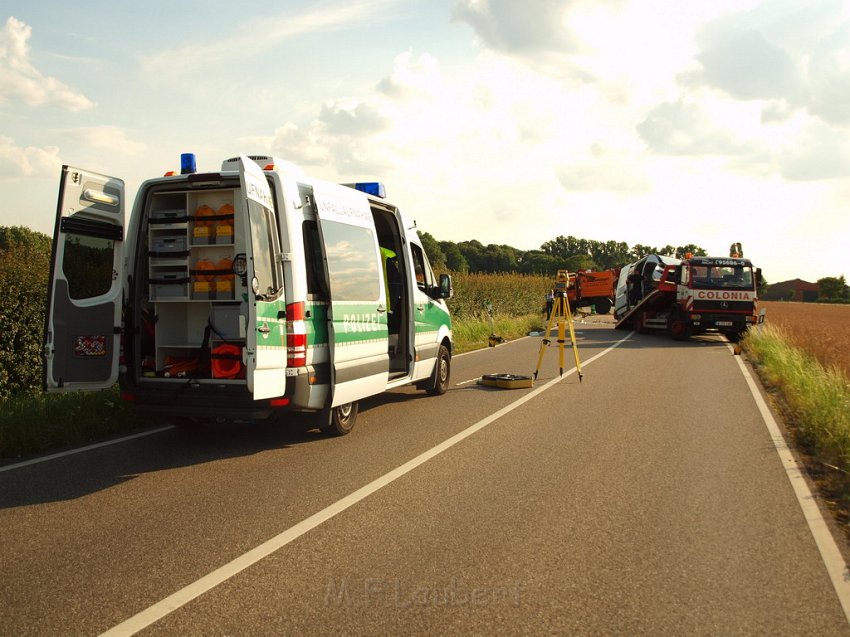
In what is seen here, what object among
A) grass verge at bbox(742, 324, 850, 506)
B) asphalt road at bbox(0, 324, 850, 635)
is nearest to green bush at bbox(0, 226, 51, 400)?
asphalt road at bbox(0, 324, 850, 635)

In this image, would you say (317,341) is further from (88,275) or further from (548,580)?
(548,580)

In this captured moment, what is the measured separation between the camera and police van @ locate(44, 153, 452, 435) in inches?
271

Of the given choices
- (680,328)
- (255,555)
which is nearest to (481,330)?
(680,328)

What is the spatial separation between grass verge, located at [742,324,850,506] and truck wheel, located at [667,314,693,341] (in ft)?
22.2

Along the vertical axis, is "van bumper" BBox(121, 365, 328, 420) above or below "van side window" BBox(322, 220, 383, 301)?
below

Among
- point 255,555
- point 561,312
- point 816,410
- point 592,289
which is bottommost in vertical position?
point 255,555

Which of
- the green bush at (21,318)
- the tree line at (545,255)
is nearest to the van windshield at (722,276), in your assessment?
the green bush at (21,318)

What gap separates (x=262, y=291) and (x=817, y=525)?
188 inches

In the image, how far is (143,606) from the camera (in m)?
3.77

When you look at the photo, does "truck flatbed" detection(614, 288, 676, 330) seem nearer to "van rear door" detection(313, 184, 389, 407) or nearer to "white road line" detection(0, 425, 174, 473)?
"van rear door" detection(313, 184, 389, 407)

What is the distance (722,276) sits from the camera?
2295 centimetres

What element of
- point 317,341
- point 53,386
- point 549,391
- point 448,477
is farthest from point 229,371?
point 549,391

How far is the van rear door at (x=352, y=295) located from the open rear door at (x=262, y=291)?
67cm

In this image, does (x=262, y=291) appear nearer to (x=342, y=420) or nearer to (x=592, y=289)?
(x=342, y=420)
